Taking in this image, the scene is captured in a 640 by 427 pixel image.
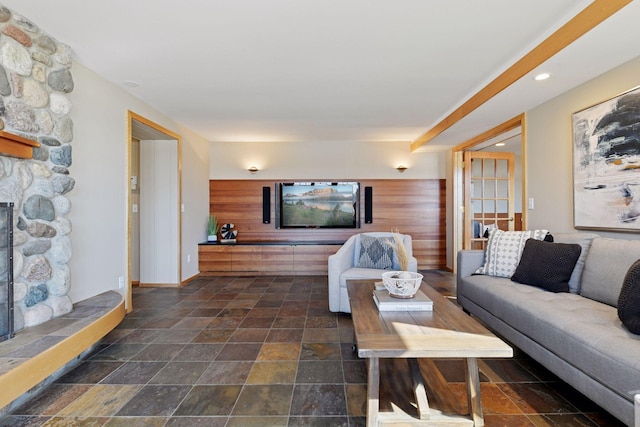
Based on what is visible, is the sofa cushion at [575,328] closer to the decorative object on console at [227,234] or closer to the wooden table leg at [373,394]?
the wooden table leg at [373,394]

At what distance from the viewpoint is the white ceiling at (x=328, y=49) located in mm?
1856

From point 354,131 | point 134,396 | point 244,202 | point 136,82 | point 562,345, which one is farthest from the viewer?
point 244,202

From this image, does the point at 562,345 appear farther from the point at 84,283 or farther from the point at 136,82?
the point at 136,82

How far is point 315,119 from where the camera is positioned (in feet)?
13.5

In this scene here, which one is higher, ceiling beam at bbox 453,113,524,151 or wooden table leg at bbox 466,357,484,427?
ceiling beam at bbox 453,113,524,151

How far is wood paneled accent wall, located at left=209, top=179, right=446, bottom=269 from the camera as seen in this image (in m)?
5.41

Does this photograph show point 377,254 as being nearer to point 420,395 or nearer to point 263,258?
point 420,395

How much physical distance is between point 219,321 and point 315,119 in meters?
2.88

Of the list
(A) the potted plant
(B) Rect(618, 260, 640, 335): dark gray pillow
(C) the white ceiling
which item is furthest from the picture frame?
(A) the potted plant

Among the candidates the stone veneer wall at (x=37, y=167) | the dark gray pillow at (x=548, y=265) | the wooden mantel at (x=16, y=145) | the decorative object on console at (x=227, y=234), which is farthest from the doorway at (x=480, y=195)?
the wooden mantel at (x=16, y=145)

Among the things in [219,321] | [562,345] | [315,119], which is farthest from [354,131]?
[562,345]

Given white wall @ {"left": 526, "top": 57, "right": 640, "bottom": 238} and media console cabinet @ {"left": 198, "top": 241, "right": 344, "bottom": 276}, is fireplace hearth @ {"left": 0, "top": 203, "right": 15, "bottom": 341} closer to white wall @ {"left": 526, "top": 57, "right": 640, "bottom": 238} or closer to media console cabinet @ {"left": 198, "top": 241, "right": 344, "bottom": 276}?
media console cabinet @ {"left": 198, "top": 241, "right": 344, "bottom": 276}

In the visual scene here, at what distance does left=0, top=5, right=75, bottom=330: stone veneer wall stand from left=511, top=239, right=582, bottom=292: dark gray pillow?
3655mm

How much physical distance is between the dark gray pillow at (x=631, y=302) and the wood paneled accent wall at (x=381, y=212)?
3826 mm
